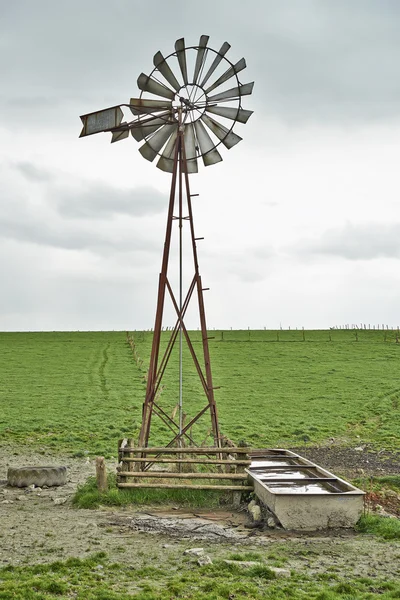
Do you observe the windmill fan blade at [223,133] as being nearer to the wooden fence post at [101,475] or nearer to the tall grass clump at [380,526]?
the wooden fence post at [101,475]

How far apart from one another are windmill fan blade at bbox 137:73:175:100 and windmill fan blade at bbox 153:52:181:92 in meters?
0.22

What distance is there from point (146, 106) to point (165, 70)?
1.09 m

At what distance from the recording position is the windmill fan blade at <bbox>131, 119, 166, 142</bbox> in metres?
18.1

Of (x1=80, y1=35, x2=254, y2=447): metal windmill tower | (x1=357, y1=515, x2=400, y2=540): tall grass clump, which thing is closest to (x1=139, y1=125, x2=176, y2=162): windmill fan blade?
(x1=80, y1=35, x2=254, y2=447): metal windmill tower

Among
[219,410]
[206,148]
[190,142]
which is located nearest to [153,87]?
Answer: [190,142]

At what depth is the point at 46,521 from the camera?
13.5m

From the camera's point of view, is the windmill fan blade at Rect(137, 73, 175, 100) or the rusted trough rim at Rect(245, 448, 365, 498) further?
the windmill fan blade at Rect(137, 73, 175, 100)

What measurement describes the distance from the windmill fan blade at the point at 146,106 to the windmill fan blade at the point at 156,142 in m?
0.63

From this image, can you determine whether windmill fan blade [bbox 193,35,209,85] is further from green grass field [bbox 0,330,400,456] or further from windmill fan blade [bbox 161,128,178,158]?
green grass field [bbox 0,330,400,456]

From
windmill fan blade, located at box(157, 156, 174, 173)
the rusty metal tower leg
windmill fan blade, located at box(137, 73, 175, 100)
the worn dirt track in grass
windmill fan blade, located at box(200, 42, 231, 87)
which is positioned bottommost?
the worn dirt track in grass

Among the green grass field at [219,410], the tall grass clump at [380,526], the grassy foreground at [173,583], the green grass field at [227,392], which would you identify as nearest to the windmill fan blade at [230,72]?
the green grass field at [219,410]

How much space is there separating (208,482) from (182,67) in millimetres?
10983

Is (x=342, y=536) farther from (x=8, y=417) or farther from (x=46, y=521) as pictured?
(x=8, y=417)

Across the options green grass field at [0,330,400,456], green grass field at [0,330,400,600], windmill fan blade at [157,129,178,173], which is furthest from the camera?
green grass field at [0,330,400,456]
